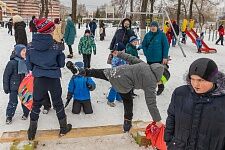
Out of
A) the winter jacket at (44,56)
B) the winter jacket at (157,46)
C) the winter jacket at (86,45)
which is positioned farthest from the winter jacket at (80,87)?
the winter jacket at (86,45)

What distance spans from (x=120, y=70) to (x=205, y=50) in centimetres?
1261

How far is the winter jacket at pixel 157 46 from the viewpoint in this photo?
6762 millimetres

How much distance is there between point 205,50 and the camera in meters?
16.0

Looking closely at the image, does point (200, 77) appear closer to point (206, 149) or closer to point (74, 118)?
point (206, 149)

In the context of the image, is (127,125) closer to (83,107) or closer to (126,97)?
(126,97)

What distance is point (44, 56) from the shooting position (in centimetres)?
429

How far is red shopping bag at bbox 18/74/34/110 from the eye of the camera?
5074 millimetres

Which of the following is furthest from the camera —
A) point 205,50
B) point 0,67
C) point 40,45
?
point 205,50

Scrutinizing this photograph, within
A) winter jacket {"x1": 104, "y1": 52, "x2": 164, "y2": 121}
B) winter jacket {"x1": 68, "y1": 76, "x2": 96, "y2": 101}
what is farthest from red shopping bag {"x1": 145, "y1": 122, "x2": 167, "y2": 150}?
winter jacket {"x1": 68, "y1": 76, "x2": 96, "y2": 101}

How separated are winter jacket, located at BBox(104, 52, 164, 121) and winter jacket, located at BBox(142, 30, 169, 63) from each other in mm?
2502

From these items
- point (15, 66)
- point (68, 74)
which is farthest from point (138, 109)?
point (68, 74)

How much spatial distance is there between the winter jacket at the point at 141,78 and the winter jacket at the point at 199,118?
1.49 meters

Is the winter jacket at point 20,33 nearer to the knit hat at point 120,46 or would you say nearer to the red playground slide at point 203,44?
the knit hat at point 120,46

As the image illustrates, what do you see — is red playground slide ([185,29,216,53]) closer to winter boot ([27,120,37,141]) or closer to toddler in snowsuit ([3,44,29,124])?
toddler in snowsuit ([3,44,29,124])
